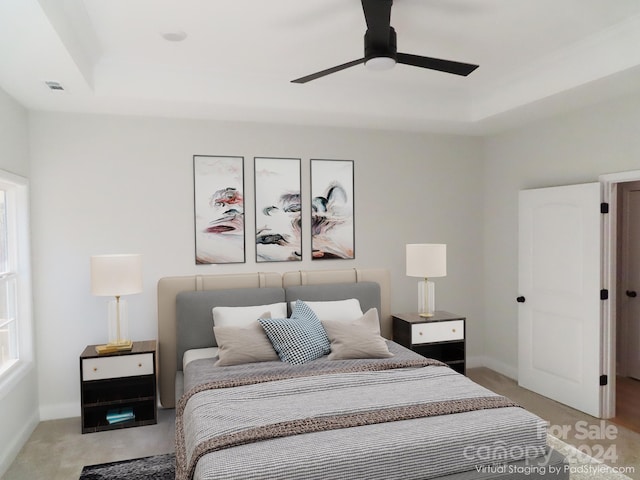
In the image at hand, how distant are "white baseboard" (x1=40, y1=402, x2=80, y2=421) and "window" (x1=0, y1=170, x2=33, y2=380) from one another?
467mm

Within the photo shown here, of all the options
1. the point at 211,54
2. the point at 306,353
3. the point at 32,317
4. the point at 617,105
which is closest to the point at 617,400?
the point at 617,105

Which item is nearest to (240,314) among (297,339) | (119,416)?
(297,339)

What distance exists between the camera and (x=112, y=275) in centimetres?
348

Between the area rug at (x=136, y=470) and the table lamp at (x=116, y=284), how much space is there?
33.5 inches

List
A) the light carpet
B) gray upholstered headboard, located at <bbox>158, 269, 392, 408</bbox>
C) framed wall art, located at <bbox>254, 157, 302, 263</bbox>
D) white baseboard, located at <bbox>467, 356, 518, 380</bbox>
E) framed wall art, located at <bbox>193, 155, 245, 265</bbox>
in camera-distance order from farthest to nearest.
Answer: white baseboard, located at <bbox>467, 356, 518, 380</bbox>, framed wall art, located at <bbox>254, 157, 302, 263</bbox>, framed wall art, located at <bbox>193, 155, 245, 265</bbox>, gray upholstered headboard, located at <bbox>158, 269, 392, 408</bbox>, the light carpet

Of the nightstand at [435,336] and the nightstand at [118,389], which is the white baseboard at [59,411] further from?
the nightstand at [435,336]

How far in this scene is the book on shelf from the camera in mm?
3555

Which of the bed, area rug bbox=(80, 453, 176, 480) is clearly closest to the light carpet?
the bed

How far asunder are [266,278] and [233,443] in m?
2.25

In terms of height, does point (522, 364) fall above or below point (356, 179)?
below

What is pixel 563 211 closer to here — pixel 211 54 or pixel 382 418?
pixel 382 418

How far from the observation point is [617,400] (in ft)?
13.6

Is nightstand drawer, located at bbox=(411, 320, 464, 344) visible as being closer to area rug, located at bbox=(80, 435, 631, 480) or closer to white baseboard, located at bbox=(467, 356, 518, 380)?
white baseboard, located at bbox=(467, 356, 518, 380)

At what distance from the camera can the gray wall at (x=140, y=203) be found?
3.78 meters
